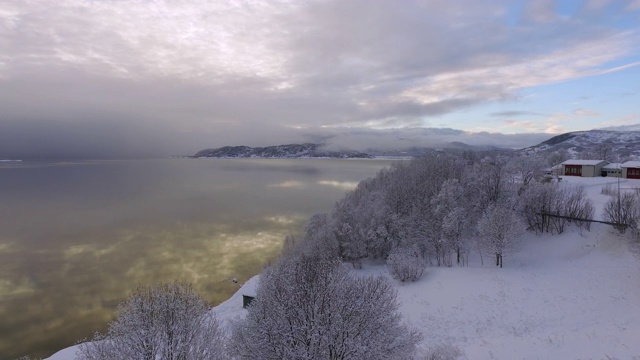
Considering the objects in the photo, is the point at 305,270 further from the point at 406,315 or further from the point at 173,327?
the point at 406,315

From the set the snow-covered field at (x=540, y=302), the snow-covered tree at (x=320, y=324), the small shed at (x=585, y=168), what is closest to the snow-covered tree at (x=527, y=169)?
the snow-covered field at (x=540, y=302)

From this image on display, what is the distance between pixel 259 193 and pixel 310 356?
97.2 meters

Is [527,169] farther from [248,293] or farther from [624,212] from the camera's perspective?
[248,293]

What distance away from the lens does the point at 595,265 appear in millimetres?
32562

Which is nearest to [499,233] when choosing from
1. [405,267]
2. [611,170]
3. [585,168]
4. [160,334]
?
[405,267]

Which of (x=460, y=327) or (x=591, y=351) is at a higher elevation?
(x=591, y=351)

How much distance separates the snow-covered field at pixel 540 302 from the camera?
20.4 metres

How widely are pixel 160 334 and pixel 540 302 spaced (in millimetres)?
27310

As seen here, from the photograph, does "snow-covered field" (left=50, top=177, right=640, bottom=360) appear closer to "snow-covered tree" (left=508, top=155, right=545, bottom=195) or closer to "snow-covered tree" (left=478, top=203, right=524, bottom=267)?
"snow-covered tree" (left=478, top=203, right=524, bottom=267)

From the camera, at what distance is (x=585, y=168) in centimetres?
7044

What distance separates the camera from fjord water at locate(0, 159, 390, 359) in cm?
3391

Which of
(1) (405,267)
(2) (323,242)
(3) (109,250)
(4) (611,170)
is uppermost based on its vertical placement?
(4) (611,170)

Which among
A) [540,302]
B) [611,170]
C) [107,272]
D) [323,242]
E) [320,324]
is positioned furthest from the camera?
[611,170]

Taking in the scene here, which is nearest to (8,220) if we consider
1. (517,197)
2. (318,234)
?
(318,234)
